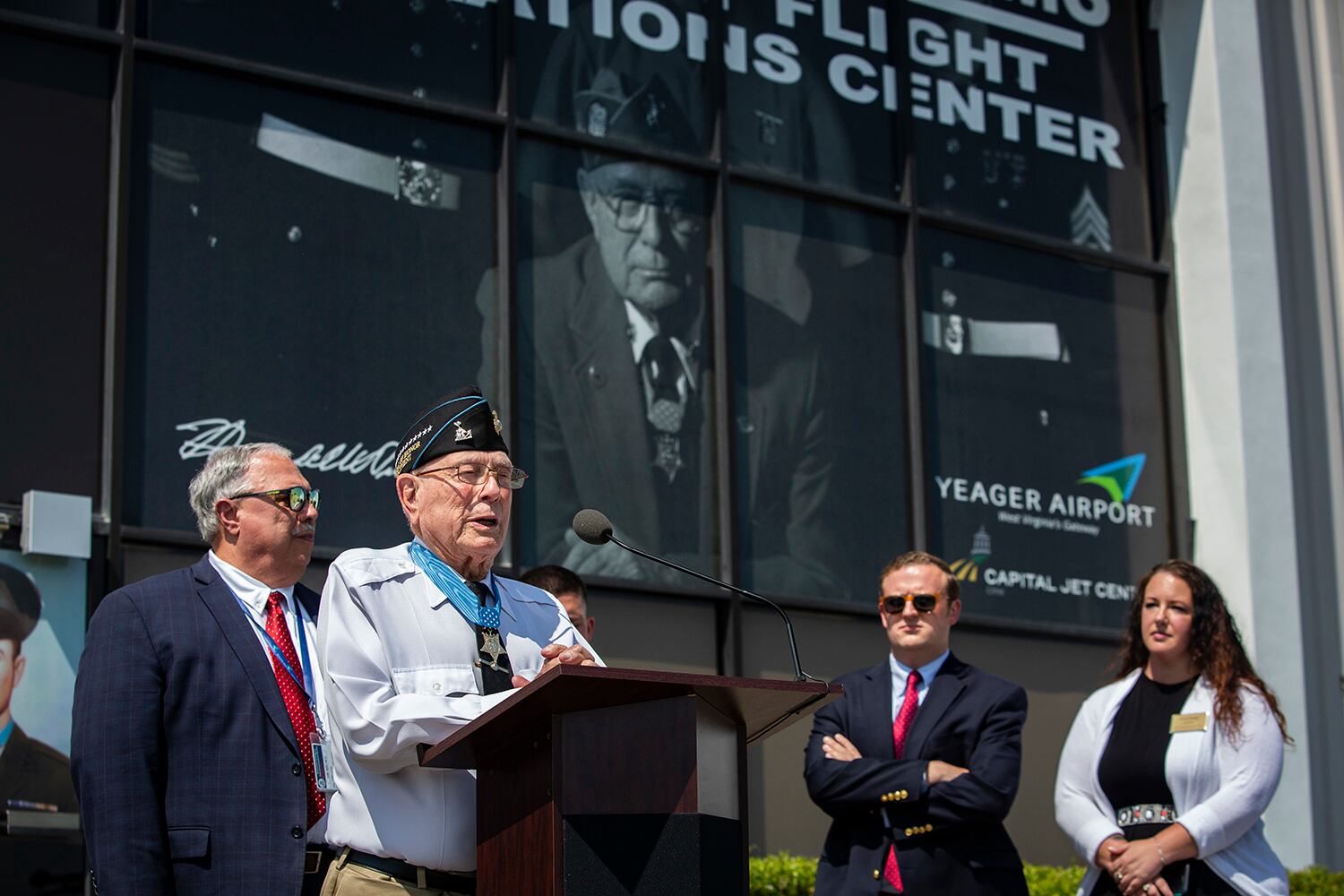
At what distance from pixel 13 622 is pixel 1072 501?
665cm

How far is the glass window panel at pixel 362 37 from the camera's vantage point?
8930mm

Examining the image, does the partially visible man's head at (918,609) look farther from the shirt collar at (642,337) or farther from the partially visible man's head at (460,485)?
the shirt collar at (642,337)

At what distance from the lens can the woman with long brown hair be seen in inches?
254

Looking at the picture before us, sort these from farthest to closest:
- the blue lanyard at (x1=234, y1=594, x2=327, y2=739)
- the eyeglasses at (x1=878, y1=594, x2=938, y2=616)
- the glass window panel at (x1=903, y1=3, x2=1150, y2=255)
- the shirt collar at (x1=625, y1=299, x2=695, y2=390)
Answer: the glass window panel at (x1=903, y1=3, x2=1150, y2=255) → the shirt collar at (x1=625, y1=299, x2=695, y2=390) → the eyeglasses at (x1=878, y1=594, x2=938, y2=616) → the blue lanyard at (x1=234, y1=594, x2=327, y2=739)

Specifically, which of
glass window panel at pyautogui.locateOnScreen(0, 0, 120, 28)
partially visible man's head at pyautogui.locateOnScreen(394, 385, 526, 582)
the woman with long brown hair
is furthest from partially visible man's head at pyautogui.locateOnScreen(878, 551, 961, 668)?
glass window panel at pyautogui.locateOnScreen(0, 0, 120, 28)

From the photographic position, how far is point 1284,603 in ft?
37.8

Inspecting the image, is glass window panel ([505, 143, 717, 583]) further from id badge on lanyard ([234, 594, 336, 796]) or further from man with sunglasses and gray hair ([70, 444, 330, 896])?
man with sunglasses and gray hair ([70, 444, 330, 896])

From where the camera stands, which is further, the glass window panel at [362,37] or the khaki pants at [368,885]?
the glass window panel at [362,37]

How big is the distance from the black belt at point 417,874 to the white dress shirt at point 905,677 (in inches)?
114

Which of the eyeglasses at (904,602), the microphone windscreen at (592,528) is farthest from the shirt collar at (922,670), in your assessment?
the microphone windscreen at (592,528)

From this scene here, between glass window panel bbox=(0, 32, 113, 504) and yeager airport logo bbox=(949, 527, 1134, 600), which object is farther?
yeager airport logo bbox=(949, 527, 1134, 600)

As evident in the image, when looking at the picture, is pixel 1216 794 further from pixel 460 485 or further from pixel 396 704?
pixel 396 704

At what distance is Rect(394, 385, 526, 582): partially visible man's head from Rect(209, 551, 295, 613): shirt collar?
891 mm

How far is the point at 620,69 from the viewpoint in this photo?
33.9ft
